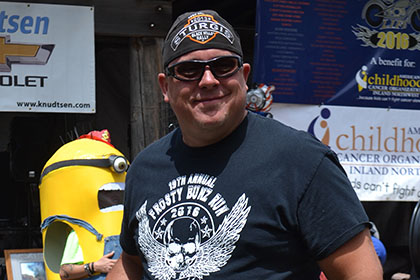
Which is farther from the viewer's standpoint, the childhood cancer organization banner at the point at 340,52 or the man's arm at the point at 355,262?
the childhood cancer organization banner at the point at 340,52

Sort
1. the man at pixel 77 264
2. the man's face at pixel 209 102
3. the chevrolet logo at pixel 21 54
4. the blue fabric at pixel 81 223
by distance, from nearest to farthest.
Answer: the man's face at pixel 209 102
the man at pixel 77 264
the blue fabric at pixel 81 223
the chevrolet logo at pixel 21 54

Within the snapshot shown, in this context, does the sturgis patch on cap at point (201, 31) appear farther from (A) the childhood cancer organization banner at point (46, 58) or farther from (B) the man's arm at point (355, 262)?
(A) the childhood cancer organization banner at point (46, 58)

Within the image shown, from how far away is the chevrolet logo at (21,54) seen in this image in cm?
430

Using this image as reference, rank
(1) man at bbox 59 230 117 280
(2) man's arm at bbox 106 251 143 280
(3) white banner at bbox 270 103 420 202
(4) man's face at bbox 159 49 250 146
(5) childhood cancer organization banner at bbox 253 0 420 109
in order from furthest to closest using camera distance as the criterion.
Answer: (3) white banner at bbox 270 103 420 202 → (5) childhood cancer organization banner at bbox 253 0 420 109 → (1) man at bbox 59 230 117 280 → (2) man's arm at bbox 106 251 143 280 → (4) man's face at bbox 159 49 250 146

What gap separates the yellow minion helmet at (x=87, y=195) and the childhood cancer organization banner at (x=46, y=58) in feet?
2.21

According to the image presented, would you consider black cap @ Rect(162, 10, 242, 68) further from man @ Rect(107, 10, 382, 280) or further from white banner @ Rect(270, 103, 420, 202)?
white banner @ Rect(270, 103, 420, 202)

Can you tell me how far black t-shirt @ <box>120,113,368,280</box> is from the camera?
1.45 meters

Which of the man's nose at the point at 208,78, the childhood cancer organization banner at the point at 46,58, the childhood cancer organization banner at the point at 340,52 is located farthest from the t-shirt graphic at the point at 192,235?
the childhood cancer organization banner at the point at 340,52

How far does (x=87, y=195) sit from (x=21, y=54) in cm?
125

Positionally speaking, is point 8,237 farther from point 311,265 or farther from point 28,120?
point 311,265

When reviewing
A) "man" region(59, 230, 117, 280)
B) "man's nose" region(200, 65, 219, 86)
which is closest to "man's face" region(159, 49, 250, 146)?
"man's nose" region(200, 65, 219, 86)

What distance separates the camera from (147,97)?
4.59 metres

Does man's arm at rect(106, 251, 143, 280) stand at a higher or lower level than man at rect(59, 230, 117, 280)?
higher

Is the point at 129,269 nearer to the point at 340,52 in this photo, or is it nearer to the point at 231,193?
the point at 231,193
